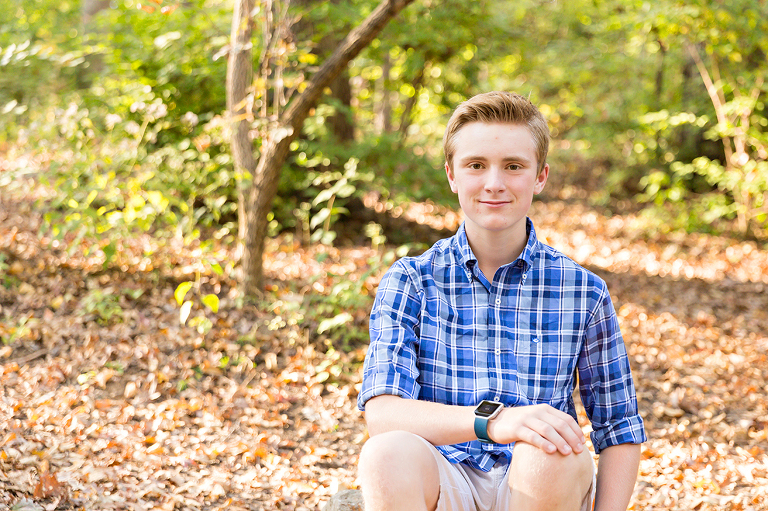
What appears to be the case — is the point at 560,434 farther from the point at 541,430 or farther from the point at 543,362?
the point at 543,362

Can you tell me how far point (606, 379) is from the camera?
6.48 ft

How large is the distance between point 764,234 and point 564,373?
313 inches

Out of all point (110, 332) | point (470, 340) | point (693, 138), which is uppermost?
point (693, 138)

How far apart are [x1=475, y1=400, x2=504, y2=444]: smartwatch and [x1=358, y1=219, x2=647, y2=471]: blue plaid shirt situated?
0.22 m

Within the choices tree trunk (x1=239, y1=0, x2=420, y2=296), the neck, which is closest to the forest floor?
tree trunk (x1=239, y1=0, x2=420, y2=296)

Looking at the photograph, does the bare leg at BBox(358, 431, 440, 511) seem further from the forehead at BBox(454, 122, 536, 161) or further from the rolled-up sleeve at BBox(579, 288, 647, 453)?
the forehead at BBox(454, 122, 536, 161)

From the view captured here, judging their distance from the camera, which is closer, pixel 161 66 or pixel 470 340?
pixel 470 340

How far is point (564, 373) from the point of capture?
6.42 ft

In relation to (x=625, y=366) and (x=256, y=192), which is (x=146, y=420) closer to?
(x=256, y=192)

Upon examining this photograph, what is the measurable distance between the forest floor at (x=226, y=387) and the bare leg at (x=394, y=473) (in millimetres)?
1688

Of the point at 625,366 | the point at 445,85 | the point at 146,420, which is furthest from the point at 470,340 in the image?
the point at 445,85

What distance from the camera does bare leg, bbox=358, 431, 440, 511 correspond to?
1.59 metres

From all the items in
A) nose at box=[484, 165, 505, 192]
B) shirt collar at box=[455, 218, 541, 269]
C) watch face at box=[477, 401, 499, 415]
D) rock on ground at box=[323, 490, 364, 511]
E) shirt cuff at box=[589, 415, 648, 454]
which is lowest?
rock on ground at box=[323, 490, 364, 511]

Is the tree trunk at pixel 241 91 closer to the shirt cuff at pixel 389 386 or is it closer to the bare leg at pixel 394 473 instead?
the shirt cuff at pixel 389 386
